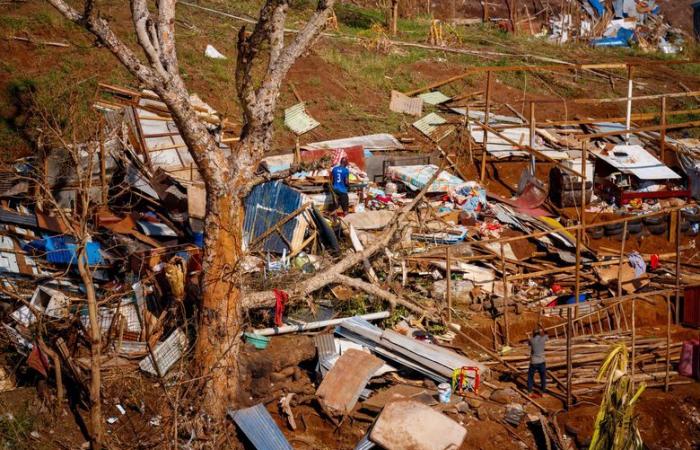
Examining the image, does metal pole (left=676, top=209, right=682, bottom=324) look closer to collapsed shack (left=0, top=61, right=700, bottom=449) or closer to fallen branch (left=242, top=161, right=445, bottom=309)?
collapsed shack (left=0, top=61, right=700, bottom=449)

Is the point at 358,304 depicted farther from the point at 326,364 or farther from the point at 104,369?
the point at 104,369

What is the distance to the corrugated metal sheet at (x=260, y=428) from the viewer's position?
9058 millimetres

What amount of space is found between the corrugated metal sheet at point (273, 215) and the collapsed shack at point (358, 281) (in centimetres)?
3

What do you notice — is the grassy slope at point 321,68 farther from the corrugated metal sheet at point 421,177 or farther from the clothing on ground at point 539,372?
the clothing on ground at point 539,372

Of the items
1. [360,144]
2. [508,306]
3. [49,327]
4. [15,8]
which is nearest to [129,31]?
[15,8]

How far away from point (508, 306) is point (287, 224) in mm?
3780

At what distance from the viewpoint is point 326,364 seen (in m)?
10.2

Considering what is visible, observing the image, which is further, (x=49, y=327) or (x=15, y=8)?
(x=15, y=8)

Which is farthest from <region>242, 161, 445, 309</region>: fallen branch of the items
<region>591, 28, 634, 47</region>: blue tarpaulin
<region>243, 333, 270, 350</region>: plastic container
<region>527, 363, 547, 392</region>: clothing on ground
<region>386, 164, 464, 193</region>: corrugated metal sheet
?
<region>591, 28, 634, 47</region>: blue tarpaulin

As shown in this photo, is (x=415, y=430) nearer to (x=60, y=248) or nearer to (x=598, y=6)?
(x=60, y=248)

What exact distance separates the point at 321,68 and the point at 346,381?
1219 centimetres

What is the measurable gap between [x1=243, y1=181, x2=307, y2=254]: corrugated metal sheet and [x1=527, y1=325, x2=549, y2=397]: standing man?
4.17 metres

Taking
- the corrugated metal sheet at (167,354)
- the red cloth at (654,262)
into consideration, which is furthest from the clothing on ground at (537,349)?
the red cloth at (654,262)

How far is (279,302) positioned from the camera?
10.4m
